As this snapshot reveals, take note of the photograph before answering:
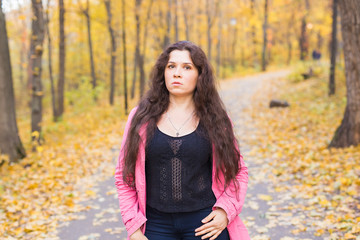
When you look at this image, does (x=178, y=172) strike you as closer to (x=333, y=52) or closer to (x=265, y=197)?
(x=265, y=197)

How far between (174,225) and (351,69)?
6.19 m

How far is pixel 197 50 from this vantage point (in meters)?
2.28

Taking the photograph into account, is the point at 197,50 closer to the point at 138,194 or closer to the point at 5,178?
the point at 138,194

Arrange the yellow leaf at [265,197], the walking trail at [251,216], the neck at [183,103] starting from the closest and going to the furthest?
the neck at [183,103]
the walking trail at [251,216]
the yellow leaf at [265,197]

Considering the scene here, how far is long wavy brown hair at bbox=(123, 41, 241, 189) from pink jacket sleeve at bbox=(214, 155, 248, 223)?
0.04 m

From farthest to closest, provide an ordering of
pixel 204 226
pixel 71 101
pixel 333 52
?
1. pixel 71 101
2. pixel 333 52
3. pixel 204 226

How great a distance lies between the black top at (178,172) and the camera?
2152mm

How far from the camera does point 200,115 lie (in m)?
2.29

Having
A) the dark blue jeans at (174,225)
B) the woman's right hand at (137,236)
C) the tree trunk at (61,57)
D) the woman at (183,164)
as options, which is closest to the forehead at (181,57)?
the woman at (183,164)

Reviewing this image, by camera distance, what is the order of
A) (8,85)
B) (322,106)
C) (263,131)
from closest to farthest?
(8,85)
(263,131)
(322,106)

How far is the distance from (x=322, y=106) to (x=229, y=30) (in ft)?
105

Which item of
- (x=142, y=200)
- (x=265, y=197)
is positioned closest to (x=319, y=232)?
(x=265, y=197)

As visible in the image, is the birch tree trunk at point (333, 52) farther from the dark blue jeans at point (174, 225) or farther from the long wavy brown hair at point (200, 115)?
the dark blue jeans at point (174, 225)

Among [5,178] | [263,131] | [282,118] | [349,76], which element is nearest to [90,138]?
[5,178]
